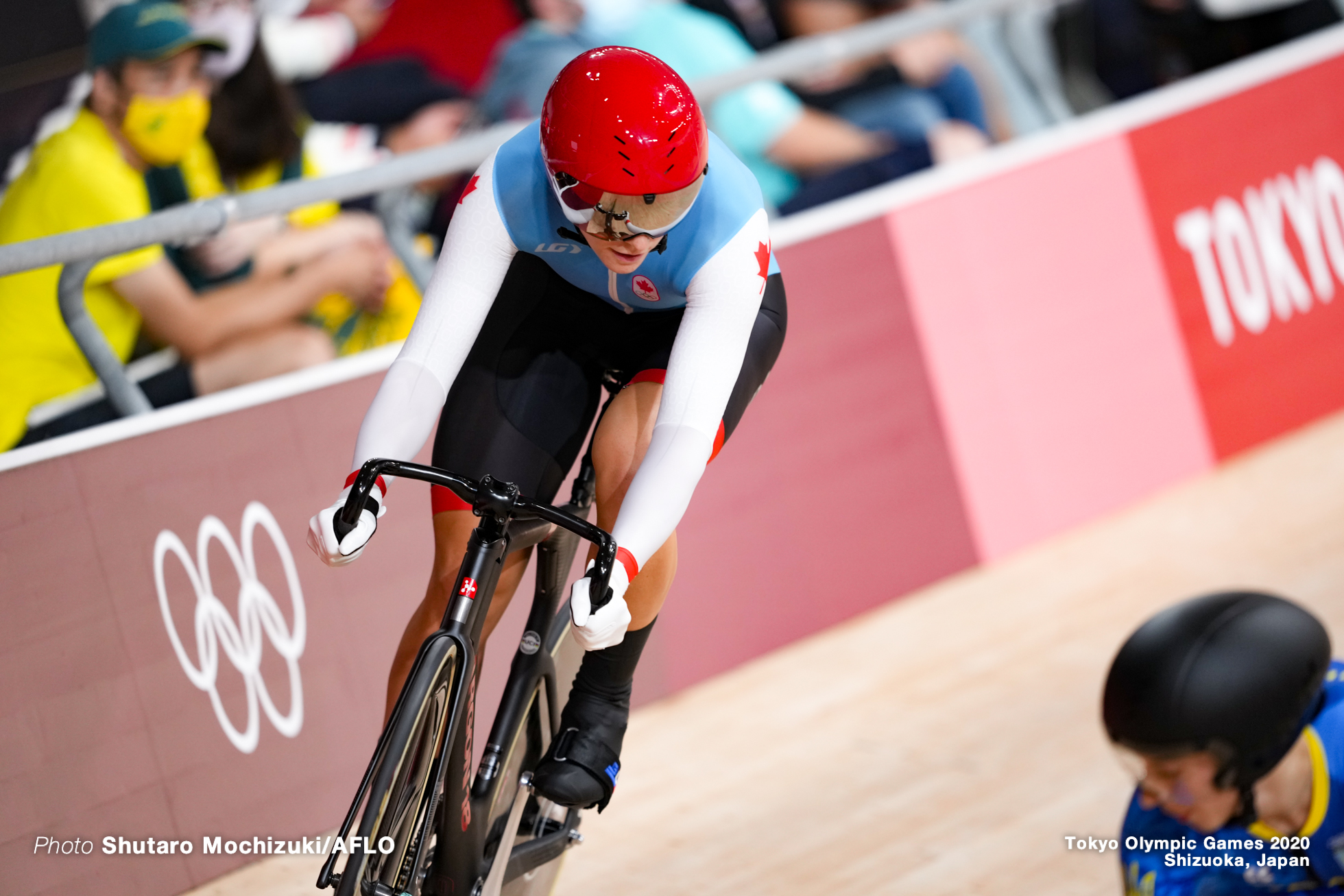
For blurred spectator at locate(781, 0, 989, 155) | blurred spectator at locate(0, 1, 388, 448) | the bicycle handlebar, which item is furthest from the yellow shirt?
blurred spectator at locate(781, 0, 989, 155)

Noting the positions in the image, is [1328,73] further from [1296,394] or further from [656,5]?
[656,5]

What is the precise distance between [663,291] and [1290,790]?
1319 millimetres

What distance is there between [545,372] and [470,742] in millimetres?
706

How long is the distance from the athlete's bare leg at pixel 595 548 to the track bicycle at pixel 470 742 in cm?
10

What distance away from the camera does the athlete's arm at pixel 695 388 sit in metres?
2.36

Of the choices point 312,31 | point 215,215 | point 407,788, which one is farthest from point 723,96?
point 407,788

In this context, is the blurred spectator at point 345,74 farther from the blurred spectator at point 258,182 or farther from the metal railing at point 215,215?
the metal railing at point 215,215

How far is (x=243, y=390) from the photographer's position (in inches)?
144

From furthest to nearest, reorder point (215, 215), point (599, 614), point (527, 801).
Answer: point (215, 215)
point (527, 801)
point (599, 614)

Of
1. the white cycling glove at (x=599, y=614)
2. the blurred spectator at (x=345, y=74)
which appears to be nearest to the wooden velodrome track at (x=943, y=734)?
the white cycling glove at (x=599, y=614)

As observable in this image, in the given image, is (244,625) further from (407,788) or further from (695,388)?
(695,388)

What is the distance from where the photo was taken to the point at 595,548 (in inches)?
103

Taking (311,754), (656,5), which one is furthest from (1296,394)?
(311,754)

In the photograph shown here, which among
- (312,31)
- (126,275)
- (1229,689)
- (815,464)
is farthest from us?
(312,31)
